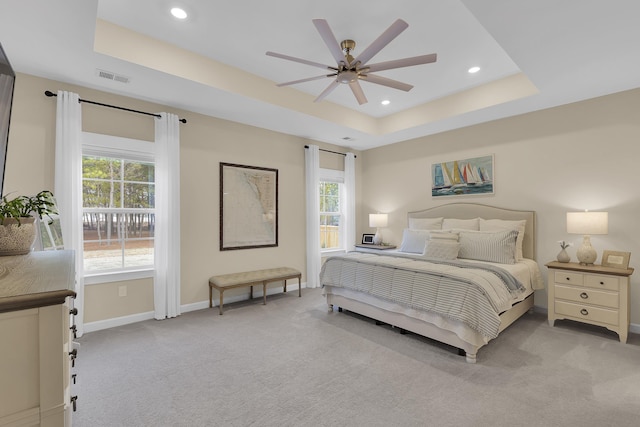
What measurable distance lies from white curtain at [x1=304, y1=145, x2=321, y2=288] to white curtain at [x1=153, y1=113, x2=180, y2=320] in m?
2.27

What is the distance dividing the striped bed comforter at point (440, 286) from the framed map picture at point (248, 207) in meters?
1.61

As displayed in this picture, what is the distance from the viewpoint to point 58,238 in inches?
103

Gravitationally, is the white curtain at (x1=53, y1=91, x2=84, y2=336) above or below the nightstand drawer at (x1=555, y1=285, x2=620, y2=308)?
above

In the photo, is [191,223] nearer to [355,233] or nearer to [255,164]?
Result: [255,164]

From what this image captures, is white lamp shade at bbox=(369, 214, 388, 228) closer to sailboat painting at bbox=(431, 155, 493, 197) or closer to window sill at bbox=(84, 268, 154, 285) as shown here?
sailboat painting at bbox=(431, 155, 493, 197)

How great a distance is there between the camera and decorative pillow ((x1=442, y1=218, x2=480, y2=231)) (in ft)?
14.7

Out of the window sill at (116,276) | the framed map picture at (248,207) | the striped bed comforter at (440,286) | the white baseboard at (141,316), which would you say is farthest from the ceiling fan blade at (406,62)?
the white baseboard at (141,316)

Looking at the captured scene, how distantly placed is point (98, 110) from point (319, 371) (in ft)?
12.2

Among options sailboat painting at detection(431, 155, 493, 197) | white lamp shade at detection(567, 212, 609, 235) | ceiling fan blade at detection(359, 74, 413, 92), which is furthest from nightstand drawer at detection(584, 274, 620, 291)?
ceiling fan blade at detection(359, 74, 413, 92)

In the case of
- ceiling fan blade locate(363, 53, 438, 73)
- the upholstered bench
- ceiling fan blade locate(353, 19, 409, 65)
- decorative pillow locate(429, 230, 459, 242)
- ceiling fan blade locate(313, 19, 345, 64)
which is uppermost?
ceiling fan blade locate(313, 19, 345, 64)

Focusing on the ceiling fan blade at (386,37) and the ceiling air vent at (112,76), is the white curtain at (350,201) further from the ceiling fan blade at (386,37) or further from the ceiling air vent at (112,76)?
the ceiling air vent at (112,76)

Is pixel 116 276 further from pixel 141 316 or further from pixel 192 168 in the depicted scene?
pixel 192 168

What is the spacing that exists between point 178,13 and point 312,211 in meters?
3.49

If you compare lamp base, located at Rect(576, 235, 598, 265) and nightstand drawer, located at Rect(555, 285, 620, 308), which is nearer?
nightstand drawer, located at Rect(555, 285, 620, 308)
